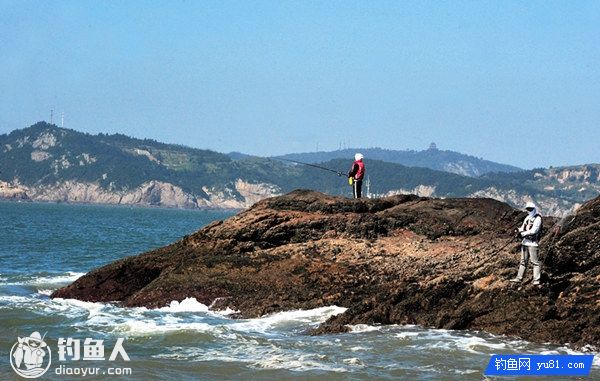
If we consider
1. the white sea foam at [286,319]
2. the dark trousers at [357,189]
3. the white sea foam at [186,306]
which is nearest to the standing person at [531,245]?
the white sea foam at [286,319]

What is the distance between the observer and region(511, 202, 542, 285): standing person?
2077 cm

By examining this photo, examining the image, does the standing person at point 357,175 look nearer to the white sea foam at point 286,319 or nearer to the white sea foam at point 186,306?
the white sea foam at point 286,319

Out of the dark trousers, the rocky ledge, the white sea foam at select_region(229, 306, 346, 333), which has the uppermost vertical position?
the dark trousers

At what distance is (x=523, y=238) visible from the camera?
21172 mm

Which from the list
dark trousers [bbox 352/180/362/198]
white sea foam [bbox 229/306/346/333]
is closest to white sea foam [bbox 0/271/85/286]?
dark trousers [bbox 352/180/362/198]

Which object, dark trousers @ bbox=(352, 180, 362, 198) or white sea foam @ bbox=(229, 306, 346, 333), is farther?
dark trousers @ bbox=(352, 180, 362, 198)

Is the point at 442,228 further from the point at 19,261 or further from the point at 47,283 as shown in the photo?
the point at 19,261

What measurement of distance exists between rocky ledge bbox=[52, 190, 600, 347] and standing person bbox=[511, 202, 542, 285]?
0.98ft

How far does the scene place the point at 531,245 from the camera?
68.5ft

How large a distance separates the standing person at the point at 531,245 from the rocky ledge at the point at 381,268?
0.30 metres

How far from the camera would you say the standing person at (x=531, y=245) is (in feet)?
68.1

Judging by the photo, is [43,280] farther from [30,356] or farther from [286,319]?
[30,356]

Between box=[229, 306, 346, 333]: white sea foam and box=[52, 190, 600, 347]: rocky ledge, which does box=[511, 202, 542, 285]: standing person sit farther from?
box=[229, 306, 346, 333]: white sea foam

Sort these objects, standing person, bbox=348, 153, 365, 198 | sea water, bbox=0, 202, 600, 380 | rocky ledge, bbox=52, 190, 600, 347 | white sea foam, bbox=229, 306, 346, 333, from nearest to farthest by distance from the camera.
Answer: sea water, bbox=0, 202, 600, 380, rocky ledge, bbox=52, 190, 600, 347, white sea foam, bbox=229, 306, 346, 333, standing person, bbox=348, 153, 365, 198
